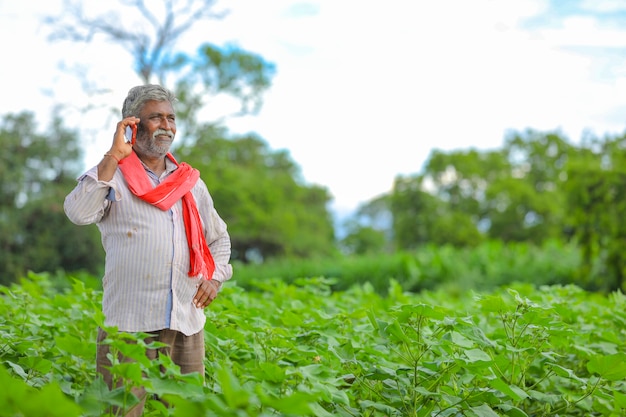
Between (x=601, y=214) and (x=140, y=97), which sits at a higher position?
(x=140, y=97)

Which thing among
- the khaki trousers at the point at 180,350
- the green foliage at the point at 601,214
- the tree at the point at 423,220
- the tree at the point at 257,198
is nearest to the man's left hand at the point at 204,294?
the khaki trousers at the point at 180,350

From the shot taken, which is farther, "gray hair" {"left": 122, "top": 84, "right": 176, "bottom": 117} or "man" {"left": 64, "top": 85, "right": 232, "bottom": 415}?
"gray hair" {"left": 122, "top": 84, "right": 176, "bottom": 117}

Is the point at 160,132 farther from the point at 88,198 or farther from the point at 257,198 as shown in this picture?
the point at 257,198

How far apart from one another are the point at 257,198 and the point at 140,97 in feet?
75.2

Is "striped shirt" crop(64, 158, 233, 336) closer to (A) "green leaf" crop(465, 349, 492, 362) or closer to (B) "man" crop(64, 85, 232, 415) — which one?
(B) "man" crop(64, 85, 232, 415)

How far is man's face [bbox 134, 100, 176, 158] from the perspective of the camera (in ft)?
7.80

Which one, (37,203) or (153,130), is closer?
(153,130)

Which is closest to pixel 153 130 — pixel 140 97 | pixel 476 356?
pixel 140 97

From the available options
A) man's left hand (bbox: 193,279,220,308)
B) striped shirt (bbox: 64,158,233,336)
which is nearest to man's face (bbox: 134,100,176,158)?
striped shirt (bbox: 64,158,233,336)

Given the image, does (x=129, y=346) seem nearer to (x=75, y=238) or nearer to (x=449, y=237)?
(x=75, y=238)

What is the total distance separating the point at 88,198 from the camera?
86.2 inches

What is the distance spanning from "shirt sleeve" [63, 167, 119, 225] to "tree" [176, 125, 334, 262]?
55.1ft

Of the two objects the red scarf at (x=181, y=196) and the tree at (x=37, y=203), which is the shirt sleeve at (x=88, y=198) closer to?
the red scarf at (x=181, y=196)

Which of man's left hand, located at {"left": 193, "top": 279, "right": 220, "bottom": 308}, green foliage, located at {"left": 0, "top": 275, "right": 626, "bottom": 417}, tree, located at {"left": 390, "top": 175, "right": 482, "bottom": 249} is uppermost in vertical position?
man's left hand, located at {"left": 193, "top": 279, "right": 220, "bottom": 308}
